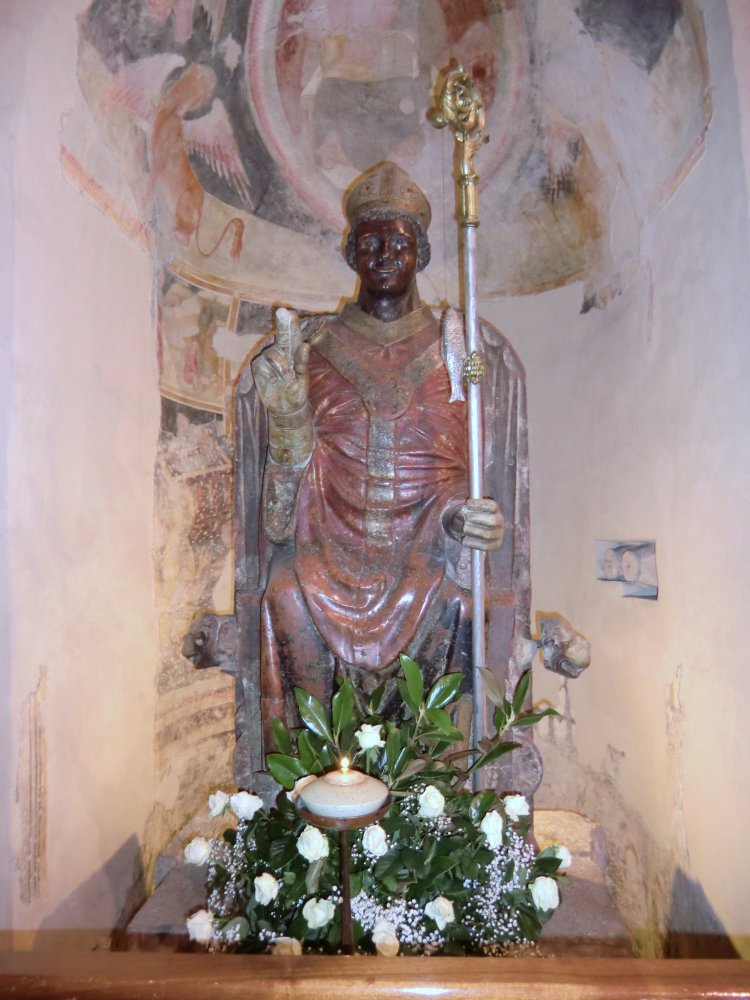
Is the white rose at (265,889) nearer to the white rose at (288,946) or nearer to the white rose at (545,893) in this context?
the white rose at (288,946)

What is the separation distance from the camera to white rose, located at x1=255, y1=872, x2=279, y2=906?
180 centimetres

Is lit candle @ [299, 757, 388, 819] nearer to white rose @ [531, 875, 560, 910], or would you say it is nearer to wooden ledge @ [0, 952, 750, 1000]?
wooden ledge @ [0, 952, 750, 1000]

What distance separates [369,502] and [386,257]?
910mm

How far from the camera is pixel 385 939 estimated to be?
1699 mm

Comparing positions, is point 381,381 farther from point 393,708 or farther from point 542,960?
point 542,960

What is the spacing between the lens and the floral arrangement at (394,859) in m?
1.80

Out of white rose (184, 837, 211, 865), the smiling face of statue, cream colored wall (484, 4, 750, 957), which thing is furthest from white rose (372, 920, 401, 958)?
the smiling face of statue

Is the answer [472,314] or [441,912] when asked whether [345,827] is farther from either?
[472,314]

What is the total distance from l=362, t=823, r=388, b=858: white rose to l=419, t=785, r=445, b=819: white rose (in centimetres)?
13

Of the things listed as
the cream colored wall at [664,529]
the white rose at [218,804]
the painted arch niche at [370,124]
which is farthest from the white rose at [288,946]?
the painted arch niche at [370,124]

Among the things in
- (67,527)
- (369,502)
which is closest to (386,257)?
(369,502)

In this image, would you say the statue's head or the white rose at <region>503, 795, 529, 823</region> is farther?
the statue's head

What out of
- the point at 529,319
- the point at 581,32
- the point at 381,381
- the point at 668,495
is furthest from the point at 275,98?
the point at 668,495

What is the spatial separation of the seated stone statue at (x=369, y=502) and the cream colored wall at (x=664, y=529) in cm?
83
